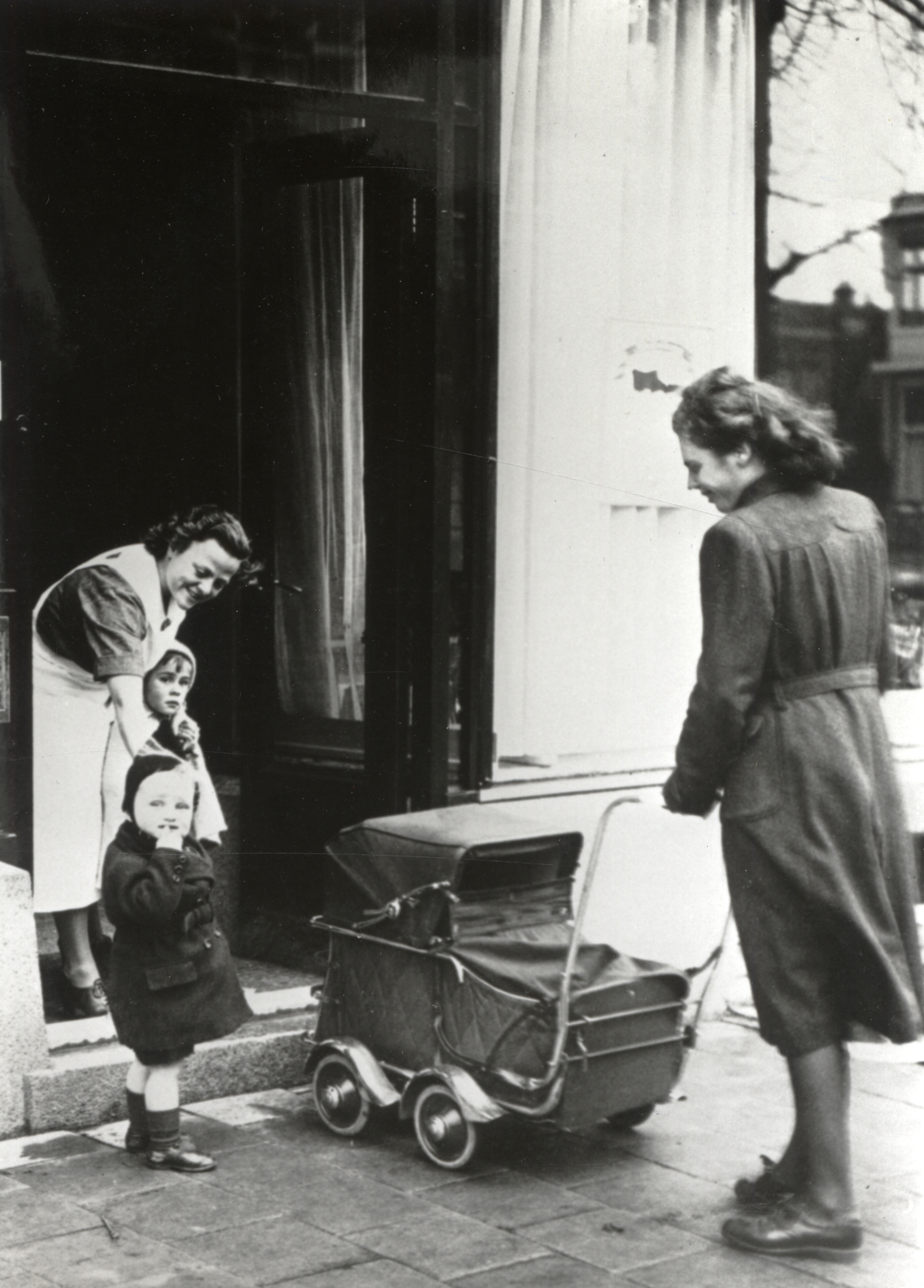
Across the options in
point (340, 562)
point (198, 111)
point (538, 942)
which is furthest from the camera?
point (340, 562)

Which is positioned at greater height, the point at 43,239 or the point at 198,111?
the point at 198,111

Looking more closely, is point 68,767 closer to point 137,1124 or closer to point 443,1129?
point 137,1124

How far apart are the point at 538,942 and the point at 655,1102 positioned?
549mm

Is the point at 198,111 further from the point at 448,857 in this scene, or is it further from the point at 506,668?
the point at 448,857

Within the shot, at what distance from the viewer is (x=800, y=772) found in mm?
3846

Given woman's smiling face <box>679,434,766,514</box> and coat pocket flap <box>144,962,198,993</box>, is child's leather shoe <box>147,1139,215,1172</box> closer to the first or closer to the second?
coat pocket flap <box>144,962,198,993</box>

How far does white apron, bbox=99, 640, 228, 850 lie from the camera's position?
475 cm

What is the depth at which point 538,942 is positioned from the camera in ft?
14.9

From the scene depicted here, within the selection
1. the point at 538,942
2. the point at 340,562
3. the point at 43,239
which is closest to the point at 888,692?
the point at 538,942

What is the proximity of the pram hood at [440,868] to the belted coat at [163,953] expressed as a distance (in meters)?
0.47

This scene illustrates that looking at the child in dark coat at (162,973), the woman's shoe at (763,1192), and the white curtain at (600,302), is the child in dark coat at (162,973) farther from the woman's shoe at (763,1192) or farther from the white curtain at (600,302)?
the white curtain at (600,302)

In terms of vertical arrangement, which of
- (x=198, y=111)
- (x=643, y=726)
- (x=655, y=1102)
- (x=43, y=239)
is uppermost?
(x=198, y=111)

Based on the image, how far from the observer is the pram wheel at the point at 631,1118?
4617mm

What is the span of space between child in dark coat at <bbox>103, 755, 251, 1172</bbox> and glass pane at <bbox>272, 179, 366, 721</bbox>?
4.07 ft
